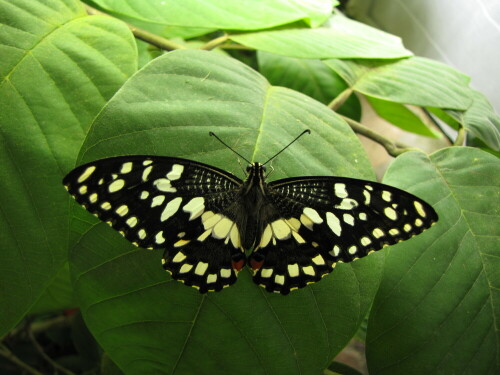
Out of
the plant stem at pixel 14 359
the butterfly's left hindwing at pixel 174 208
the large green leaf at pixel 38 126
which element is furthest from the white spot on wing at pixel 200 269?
the plant stem at pixel 14 359

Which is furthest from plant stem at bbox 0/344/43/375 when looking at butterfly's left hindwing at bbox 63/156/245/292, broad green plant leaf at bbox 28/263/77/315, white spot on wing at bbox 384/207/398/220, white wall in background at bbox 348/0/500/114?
white wall in background at bbox 348/0/500/114

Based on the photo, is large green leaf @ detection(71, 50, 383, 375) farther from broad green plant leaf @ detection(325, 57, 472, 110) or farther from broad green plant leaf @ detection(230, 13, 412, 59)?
broad green plant leaf @ detection(325, 57, 472, 110)

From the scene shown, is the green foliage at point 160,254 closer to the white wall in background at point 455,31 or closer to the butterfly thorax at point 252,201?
the butterfly thorax at point 252,201

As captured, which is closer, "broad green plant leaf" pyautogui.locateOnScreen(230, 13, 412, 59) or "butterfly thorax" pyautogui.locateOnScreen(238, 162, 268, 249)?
"butterfly thorax" pyautogui.locateOnScreen(238, 162, 268, 249)

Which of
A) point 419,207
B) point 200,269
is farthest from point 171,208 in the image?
point 419,207

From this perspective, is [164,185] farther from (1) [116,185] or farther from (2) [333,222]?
(2) [333,222]

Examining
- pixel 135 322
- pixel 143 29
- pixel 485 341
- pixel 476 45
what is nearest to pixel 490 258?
pixel 485 341
